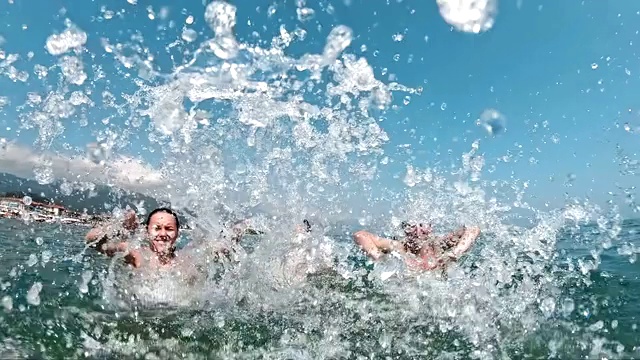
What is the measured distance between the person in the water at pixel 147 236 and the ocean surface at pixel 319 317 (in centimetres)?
29

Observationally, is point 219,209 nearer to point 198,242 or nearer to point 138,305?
point 198,242

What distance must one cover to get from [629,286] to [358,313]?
5032 mm

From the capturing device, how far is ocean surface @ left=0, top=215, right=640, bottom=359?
16.7 feet

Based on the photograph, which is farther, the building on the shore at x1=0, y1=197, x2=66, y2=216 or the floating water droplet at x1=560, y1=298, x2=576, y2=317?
the building on the shore at x1=0, y1=197, x2=66, y2=216

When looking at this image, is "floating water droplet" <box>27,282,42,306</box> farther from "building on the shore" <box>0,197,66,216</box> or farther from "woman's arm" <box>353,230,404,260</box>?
"woman's arm" <box>353,230,404,260</box>

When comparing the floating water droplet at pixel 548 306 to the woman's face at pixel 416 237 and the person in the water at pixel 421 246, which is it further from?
the woman's face at pixel 416 237

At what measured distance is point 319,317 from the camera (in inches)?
253

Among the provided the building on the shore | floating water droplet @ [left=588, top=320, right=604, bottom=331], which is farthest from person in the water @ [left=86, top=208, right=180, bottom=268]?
floating water droplet @ [left=588, top=320, right=604, bottom=331]

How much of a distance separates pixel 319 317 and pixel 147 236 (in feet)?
9.18

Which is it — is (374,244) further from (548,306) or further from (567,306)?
(567,306)

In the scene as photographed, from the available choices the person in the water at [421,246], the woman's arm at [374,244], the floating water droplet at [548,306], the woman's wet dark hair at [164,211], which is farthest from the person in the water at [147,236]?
the floating water droplet at [548,306]

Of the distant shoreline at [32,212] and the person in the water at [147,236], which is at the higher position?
the distant shoreline at [32,212]

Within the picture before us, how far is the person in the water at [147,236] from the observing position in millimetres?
7227

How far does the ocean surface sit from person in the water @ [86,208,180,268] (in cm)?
29
